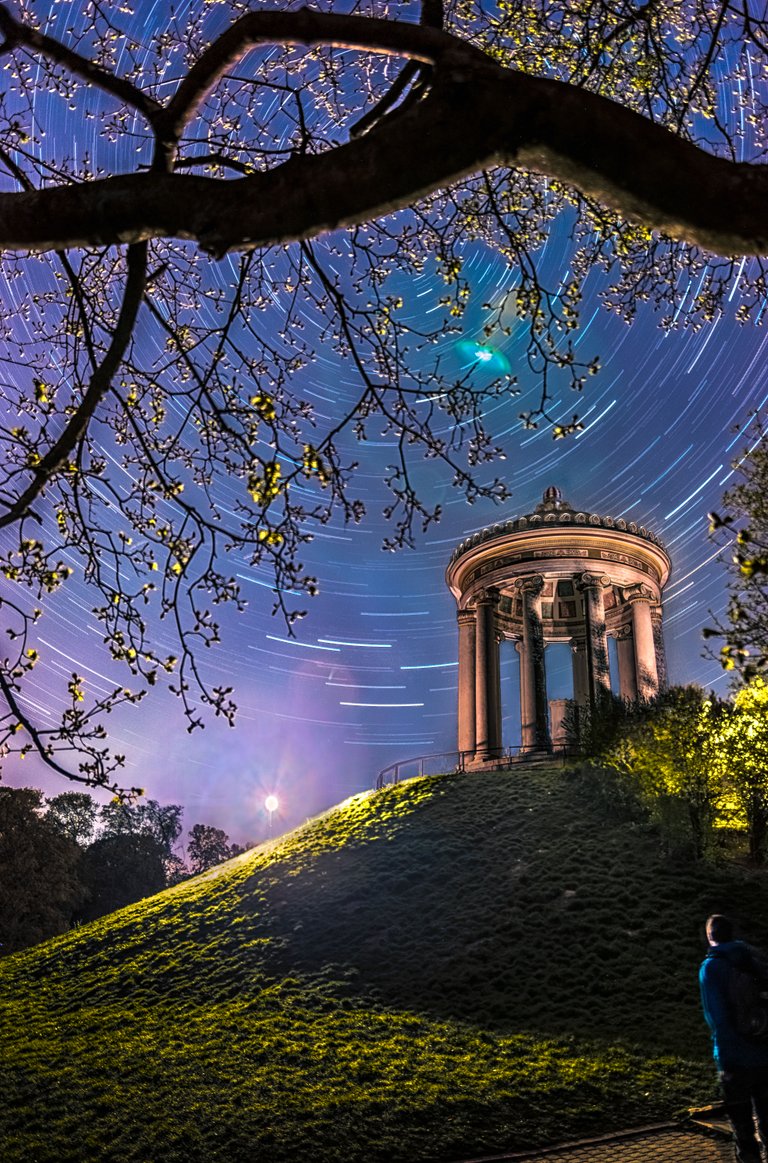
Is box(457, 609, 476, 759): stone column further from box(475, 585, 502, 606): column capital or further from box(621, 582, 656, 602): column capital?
box(621, 582, 656, 602): column capital

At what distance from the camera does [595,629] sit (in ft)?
116

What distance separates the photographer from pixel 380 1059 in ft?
42.9

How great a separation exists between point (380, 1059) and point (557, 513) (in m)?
27.2

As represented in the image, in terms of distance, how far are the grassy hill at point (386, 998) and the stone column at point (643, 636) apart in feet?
30.6

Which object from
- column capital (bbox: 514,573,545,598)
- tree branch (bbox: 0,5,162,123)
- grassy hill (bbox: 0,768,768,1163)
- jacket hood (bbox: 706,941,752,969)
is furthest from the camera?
column capital (bbox: 514,573,545,598)

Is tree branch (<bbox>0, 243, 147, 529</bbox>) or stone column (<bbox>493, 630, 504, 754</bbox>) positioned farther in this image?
stone column (<bbox>493, 630, 504, 754</bbox>)

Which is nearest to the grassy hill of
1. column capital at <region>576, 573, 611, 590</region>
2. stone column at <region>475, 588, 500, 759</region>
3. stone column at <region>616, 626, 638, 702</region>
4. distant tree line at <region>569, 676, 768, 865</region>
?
distant tree line at <region>569, 676, 768, 865</region>

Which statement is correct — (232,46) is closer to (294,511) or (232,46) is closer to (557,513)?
(294,511)

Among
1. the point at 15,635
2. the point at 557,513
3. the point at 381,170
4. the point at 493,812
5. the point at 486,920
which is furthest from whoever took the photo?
the point at 557,513

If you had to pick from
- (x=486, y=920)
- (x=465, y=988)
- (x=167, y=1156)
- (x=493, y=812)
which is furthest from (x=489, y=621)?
(x=167, y=1156)

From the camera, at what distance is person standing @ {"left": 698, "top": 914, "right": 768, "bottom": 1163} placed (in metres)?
7.08

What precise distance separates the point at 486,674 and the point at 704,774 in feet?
50.4

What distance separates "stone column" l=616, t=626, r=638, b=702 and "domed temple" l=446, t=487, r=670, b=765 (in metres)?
0.45

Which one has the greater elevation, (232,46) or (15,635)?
(232,46)
